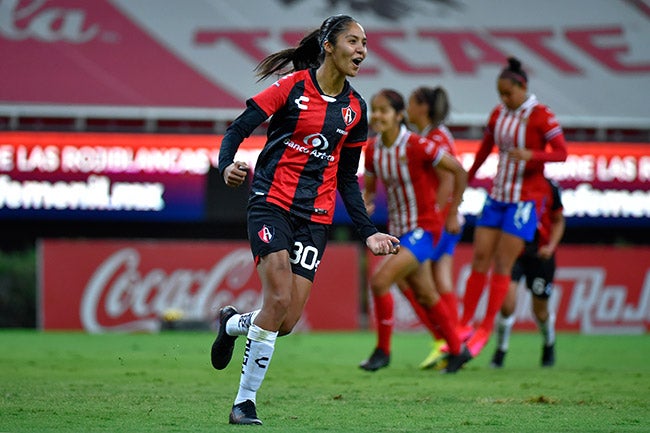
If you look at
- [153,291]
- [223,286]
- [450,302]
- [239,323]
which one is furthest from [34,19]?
[239,323]

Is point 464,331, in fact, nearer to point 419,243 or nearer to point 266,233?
point 419,243

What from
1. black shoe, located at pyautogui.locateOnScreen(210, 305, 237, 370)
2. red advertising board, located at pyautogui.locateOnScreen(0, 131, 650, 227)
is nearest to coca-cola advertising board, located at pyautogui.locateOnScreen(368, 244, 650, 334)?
red advertising board, located at pyautogui.locateOnScreen(0, 131, 650, 227)

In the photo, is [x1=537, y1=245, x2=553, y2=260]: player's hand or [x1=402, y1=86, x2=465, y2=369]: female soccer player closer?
[x1=402, y1=86, x2=465, y2=369]: female soccer player

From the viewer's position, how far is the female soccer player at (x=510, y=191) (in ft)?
35.2

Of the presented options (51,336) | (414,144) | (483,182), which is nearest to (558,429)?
(414,144)

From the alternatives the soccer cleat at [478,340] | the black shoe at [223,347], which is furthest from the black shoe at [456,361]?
the black shoe at [223,347]

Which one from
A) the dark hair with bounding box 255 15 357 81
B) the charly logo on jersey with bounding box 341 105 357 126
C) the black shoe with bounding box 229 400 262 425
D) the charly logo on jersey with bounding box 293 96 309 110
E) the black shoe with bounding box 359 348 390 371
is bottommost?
the black shoe with bounding box 359 348 390 371

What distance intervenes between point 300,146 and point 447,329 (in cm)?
384

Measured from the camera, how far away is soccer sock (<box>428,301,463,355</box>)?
1016cm

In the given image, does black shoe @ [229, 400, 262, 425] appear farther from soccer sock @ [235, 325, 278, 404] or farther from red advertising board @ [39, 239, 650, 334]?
red advertising board @ [39, 239, 650, 334]

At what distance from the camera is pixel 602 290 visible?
18844 millimetres

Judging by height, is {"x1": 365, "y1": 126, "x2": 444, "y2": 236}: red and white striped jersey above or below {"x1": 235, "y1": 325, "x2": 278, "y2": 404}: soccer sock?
above

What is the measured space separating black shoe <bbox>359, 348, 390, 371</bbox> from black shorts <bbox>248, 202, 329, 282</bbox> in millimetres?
3552

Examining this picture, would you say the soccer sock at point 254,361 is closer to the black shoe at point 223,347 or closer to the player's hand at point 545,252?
the black shoe at point 223,347
